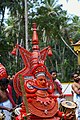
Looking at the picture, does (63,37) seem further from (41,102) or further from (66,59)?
(41,102)

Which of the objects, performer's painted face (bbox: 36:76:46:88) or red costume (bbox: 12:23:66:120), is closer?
red costume (bbox: 12:23:66:120)

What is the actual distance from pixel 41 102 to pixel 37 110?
Answer: 0.16 metres

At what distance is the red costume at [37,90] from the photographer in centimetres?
662

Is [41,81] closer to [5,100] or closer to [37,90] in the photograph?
[37,90]

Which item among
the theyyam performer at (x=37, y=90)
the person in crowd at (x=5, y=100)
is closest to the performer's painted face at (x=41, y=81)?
the theyyam performer at (x=37, y=90)

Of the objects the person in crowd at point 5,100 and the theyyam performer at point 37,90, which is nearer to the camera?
the theyyam performer at point 37,90

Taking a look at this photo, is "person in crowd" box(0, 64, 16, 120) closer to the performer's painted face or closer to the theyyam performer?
the theyyam performer

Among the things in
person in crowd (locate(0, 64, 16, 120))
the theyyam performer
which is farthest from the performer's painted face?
person in crowd (locate(0, 64, 16, 120))

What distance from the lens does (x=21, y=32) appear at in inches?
1088

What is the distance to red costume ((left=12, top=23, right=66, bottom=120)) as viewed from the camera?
6617mm

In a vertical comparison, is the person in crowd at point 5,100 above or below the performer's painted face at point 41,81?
below

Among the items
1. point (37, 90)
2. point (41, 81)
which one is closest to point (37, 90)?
point (37, 90)

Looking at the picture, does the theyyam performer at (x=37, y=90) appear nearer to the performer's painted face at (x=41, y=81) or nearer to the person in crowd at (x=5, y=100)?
the performer's painted face at (x=41, y=81)

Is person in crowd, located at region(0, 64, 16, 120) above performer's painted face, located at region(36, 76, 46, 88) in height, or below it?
below
